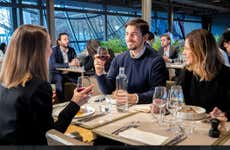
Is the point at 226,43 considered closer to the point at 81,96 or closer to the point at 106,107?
the point at 106,107

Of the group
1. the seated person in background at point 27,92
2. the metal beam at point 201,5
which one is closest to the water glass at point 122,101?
the seated person in background at point 27,92

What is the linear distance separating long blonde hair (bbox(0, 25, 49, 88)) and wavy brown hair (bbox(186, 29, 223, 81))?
98 cm

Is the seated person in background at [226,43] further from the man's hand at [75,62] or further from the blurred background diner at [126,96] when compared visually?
the man's hand at [75,62]

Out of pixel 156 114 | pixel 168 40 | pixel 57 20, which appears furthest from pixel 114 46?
pixel 156 114

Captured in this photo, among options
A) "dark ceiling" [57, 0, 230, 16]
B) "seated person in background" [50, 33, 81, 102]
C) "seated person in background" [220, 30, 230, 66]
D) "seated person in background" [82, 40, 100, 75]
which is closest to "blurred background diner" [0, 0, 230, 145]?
"seated person in background" [220, 30, 230, 66]

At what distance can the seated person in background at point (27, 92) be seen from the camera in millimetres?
1116

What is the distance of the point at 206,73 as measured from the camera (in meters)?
1.67

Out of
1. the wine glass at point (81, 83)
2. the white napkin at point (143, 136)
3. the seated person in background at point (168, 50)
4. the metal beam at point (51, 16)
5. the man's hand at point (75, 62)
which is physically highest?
the metal beam at point (51, 16)

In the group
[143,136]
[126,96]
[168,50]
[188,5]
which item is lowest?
[143,136]

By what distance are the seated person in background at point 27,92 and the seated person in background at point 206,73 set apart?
88 centimetres

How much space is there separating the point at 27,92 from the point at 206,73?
1.11m

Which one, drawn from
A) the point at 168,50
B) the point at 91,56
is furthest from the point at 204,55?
the point at 168,50

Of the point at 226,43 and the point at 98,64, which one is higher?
the point at 226,43

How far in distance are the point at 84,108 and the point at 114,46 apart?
406 cm
